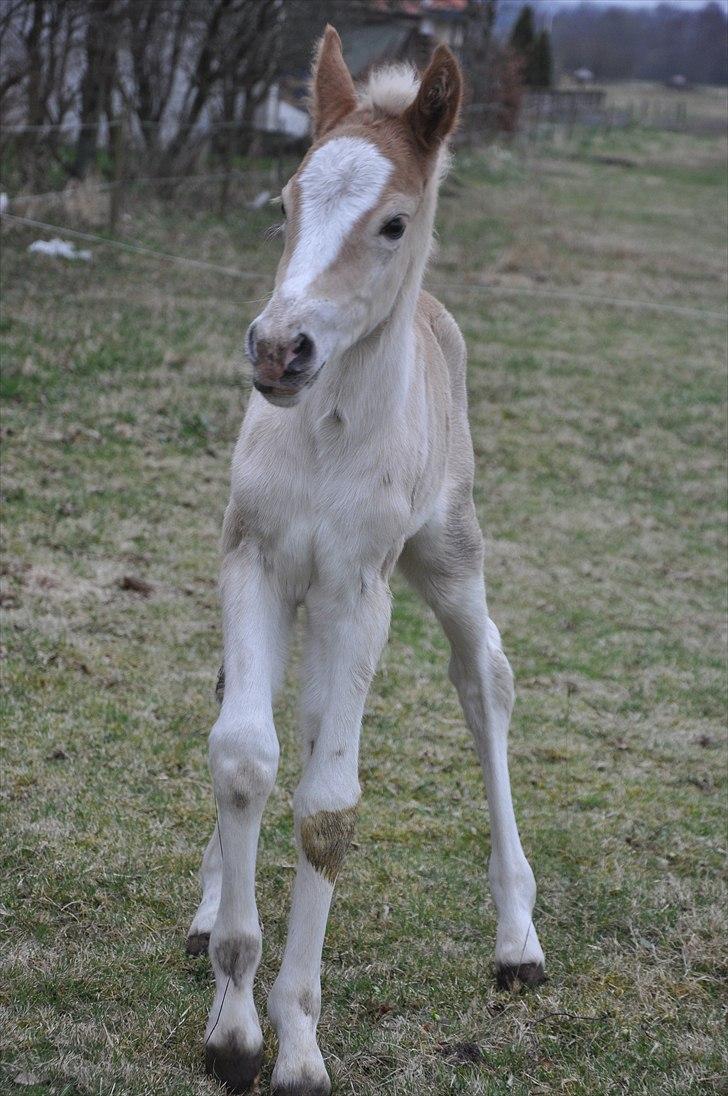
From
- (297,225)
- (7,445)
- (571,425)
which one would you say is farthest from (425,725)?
(571,425)

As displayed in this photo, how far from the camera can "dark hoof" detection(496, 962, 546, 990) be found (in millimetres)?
3502

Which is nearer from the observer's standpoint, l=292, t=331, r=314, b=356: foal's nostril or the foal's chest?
l=292, t=331, r=314, b=356: foal's nostril

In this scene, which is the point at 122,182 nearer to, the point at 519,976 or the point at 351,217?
the point at 351,217

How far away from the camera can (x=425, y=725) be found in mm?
5246

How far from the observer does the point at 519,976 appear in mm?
3512

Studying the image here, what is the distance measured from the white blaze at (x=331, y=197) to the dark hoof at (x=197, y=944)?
1796mm

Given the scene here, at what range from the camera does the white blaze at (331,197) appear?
273 cm

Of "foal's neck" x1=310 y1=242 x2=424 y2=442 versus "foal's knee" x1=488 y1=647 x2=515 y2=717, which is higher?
"foal's neck" x1=310 y1=242 x2=424 y2=442

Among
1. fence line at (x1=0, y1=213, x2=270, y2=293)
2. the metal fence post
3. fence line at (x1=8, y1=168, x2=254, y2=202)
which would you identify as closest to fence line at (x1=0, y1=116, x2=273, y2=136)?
the metal fence post

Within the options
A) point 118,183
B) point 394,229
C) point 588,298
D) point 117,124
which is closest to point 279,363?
point 394,229

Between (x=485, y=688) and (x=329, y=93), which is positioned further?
(x=485, y=688)

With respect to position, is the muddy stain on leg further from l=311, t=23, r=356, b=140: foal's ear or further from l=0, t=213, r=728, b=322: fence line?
l=0, t=213, r=728, b=322: fence line

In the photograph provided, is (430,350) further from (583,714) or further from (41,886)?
(583,714)

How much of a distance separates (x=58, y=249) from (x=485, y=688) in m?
9.66
